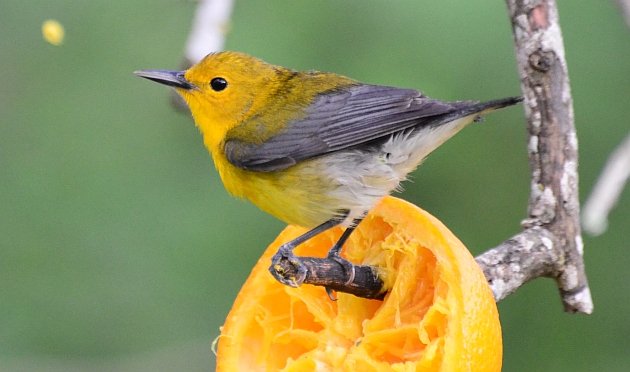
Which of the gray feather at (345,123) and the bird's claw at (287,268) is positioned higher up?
the gray feather at (345,123)

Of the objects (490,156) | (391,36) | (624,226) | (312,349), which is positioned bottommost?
(312,349)

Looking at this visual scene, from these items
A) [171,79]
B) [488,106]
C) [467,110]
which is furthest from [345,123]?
[171,79]

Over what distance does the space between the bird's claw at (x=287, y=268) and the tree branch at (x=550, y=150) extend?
2.52 ft

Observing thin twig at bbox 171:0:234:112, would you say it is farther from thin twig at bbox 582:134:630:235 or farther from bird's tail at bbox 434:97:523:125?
thin twig at bbox 582:134:630:235

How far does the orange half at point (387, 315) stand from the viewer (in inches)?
124

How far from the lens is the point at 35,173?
5277 mm

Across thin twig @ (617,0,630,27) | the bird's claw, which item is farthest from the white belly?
thin twig @ (617,0,630,27)

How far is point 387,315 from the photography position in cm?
341

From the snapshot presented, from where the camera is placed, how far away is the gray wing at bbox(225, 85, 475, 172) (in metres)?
3.81

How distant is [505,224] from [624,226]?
1.68 feet

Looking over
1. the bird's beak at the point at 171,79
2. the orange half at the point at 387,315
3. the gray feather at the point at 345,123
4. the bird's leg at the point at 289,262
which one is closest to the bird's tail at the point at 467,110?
the gray feather at the point at 345,123

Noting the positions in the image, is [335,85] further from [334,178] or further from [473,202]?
[473,202]

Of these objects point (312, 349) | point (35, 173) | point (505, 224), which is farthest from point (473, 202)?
point (35, 173)

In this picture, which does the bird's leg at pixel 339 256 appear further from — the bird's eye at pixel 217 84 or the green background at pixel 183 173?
the green background at pixel 183 173
